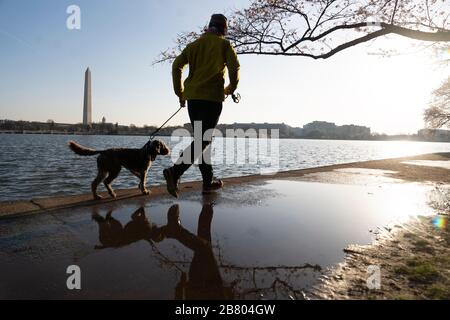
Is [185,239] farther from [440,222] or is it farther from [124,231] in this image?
[440,222]

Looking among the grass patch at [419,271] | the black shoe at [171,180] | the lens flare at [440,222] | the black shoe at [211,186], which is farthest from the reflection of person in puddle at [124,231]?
the lens flare at [440,222]

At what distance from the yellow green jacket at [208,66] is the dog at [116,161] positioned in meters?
1.44

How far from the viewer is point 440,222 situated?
4.22 m

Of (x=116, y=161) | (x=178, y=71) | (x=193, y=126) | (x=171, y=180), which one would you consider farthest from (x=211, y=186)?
(x=178, y=71)

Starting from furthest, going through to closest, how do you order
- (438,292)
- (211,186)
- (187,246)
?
(211,186) < (187,246) < (438,292)

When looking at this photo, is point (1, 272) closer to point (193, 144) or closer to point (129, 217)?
point (129, 217)

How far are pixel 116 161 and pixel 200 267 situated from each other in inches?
130

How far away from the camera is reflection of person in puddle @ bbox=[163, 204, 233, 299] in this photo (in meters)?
2.06

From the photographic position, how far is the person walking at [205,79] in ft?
14.5

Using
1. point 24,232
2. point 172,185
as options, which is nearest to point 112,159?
point 172,185

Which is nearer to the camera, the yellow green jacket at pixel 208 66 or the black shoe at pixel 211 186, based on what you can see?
the yellow green jacket at pixel 208 66

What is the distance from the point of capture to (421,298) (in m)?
2.03

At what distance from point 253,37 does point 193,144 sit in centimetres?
498

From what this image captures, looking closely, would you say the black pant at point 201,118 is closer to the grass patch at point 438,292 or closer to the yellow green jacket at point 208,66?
the yellow green jacket at point 208,66
